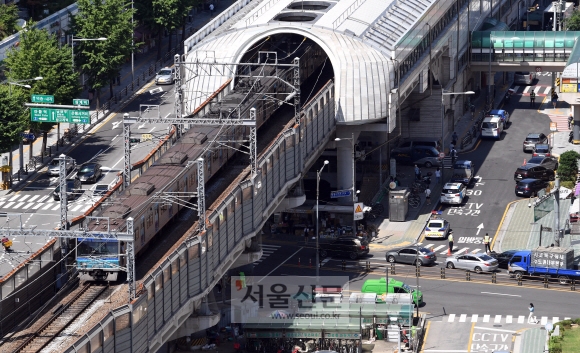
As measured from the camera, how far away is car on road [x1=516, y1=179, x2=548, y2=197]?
141 metres

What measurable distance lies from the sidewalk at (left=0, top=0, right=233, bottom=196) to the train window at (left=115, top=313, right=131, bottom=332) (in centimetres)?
6076

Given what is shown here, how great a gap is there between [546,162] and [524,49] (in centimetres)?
2480

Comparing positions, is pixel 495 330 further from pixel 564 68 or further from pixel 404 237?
pixel 564 68

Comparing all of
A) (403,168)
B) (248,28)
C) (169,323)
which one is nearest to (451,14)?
(403,168)

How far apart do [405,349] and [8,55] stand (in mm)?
61111

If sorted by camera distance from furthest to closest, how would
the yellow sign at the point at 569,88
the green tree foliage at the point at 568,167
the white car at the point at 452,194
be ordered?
the yellow sign at the point at 569,88 → the green tree foliage at the point at 568,167 → the white car at the point at 452,194

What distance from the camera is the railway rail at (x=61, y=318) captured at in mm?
82250

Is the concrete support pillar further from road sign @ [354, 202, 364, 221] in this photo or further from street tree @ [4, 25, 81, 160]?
street tree @ [4, 25, 81, 160]

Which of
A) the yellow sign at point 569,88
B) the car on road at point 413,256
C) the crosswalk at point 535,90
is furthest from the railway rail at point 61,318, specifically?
the crosswalk at point 535,90

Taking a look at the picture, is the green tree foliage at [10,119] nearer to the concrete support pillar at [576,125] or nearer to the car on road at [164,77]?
the car on road at [164,77]

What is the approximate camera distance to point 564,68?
533 feet

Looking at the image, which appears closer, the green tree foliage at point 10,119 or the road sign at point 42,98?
the road sign at point 42,98

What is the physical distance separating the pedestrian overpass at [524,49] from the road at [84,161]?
35.6m

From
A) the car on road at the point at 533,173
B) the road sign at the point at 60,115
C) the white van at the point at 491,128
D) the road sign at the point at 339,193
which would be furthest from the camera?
the white van at the point at 491,128
